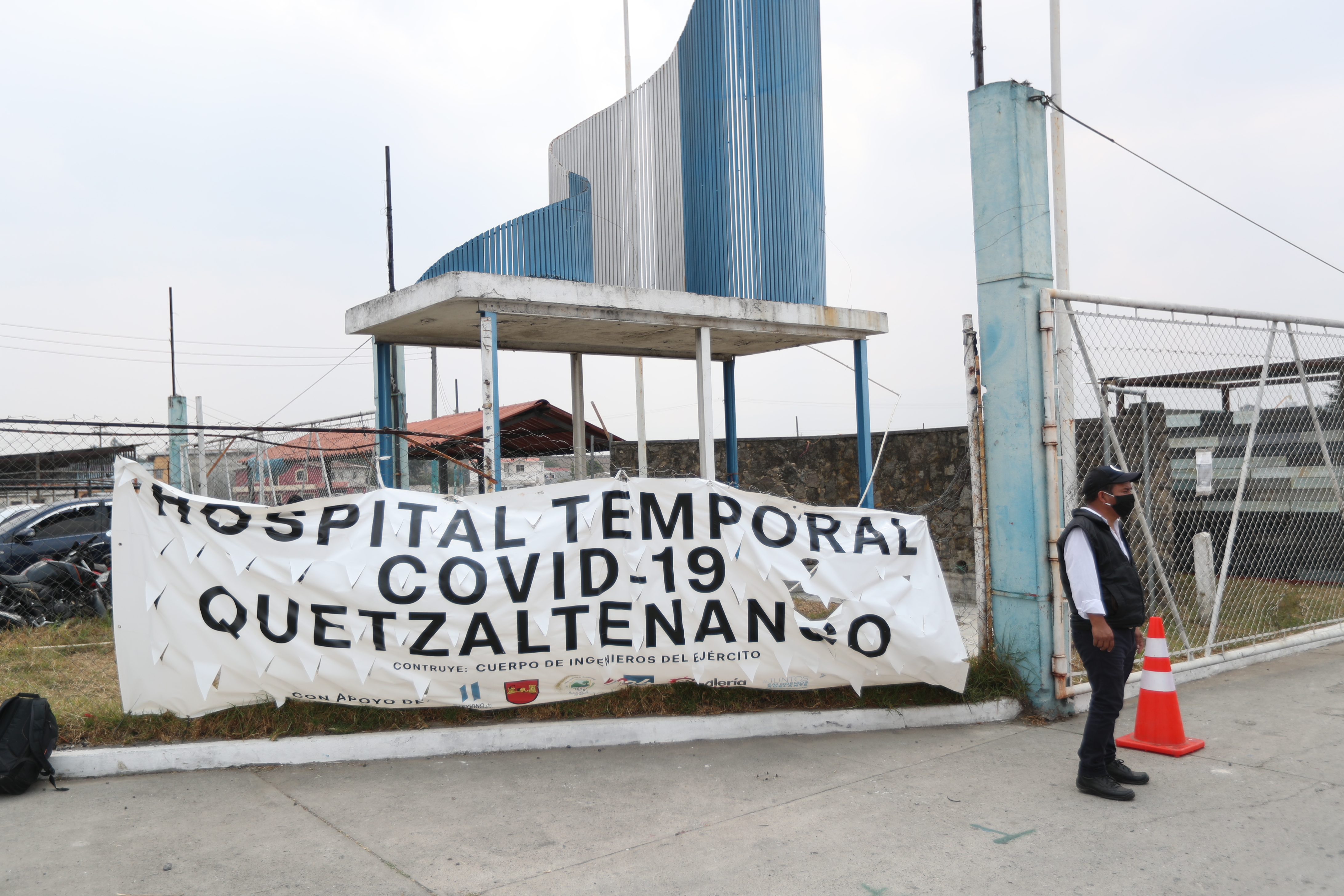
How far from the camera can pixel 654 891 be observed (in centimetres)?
376

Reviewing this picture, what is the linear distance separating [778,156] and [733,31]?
130cm

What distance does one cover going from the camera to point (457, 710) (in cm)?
600

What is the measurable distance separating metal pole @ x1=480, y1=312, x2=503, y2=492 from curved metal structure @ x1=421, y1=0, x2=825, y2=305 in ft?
4.41

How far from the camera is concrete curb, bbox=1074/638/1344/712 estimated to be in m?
6.39

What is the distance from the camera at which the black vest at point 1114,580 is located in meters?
4.78

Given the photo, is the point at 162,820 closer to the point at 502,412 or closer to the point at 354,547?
the point at 354,547

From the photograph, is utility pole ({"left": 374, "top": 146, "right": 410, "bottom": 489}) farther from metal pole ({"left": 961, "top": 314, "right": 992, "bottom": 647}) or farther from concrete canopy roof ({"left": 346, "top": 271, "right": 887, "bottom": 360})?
metal pole ({"left": 961, "top": 314, "right": 992, "bottom": 647})

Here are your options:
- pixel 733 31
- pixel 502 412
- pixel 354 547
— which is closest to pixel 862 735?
pixel 354 547

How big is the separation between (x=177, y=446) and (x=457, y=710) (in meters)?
8.49

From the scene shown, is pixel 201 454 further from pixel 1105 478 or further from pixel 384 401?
pixel 1105 478

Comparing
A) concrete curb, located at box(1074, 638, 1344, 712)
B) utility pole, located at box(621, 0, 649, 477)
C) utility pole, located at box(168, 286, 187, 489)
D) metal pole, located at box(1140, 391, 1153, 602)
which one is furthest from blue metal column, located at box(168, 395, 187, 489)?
metal pole, located at box(1140, 391, 1153, 602)

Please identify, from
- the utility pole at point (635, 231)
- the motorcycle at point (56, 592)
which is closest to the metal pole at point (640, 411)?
the utility pole at point (635, 231)

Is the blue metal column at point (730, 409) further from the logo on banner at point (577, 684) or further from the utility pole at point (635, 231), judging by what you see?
the logo on banner at point (577, 684)

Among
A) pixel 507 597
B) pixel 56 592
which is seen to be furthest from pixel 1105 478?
pixel 56 592
